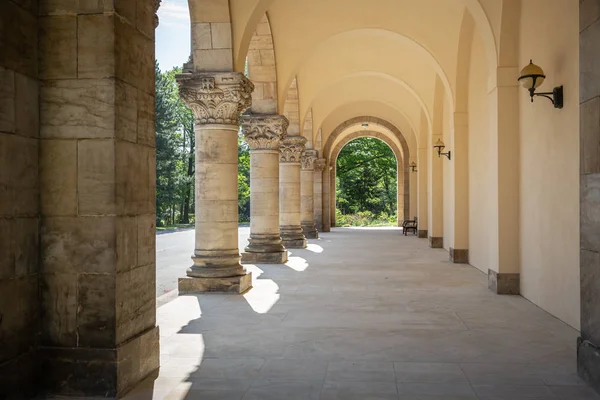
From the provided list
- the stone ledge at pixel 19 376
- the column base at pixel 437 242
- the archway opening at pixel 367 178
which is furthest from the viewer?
the archway opening at pixel 367 178

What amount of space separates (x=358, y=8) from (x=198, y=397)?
11.0 m

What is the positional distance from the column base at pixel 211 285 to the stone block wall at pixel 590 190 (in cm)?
566

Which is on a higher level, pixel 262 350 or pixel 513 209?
pixel 513 209

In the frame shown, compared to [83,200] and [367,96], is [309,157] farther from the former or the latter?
[83,200]

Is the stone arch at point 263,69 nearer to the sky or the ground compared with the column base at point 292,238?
nearer to the sky

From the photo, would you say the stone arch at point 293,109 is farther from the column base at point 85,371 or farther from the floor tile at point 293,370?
the column base at point 85,371

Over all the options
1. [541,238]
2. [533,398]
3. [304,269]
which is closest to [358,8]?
[304,269]

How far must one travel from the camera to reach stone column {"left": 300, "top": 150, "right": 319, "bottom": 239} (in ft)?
74.6

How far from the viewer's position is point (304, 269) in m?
12.2

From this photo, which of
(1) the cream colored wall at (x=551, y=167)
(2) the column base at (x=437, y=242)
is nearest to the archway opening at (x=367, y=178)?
(2) the column base at (x=437, y=242)

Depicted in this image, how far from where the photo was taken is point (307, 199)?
2325 centimetres

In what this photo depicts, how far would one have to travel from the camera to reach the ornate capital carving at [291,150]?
17656 millimetres

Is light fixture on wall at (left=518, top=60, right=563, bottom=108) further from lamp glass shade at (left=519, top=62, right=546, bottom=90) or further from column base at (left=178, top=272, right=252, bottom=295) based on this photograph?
column base at (left=178, top=272, right=252, bottom=295)

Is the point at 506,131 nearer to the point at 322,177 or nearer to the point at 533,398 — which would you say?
the point at 533,398
